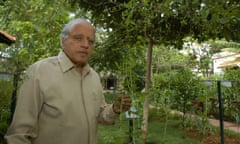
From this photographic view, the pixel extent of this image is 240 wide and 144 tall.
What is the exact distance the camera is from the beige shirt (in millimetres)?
1462

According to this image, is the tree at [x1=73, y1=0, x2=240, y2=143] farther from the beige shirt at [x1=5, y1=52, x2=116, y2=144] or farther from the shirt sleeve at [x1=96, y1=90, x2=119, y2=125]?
the beige shirt at [x1=5, y1=52, x2=116, y2=144]

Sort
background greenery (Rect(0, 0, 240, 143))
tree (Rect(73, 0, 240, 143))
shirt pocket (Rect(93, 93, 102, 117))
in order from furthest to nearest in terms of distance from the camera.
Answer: tree (Rect(73, 0, 240, 143)) < background greenery (Rect(0, 0, 240, 143)) < shirt pocket (Rect(93, 93, 102, 117))

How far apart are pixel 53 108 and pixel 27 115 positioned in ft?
0.49

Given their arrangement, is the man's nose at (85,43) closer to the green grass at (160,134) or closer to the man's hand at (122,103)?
the man's hand at (122,103)

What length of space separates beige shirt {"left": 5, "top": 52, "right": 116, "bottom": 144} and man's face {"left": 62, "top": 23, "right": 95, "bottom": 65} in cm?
6

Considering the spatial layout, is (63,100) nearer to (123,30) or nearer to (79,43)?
(79,43)

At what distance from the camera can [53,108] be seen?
4.91ft

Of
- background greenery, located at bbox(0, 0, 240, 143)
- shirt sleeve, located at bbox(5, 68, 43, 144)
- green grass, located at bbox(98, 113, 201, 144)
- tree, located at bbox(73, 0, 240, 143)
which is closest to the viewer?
shirt sleeve, located at bbox(5, 68, 43, 144)

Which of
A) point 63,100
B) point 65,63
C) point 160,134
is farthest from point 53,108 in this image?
point 160,134

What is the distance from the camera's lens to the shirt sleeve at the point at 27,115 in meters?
1.44

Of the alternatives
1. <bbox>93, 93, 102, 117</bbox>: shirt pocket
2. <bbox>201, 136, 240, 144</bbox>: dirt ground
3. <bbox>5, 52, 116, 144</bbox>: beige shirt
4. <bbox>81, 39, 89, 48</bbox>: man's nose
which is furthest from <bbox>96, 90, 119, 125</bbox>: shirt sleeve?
<bbox>201, 136, 240, 144</bbox>: dirt ground

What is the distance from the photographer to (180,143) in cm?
511

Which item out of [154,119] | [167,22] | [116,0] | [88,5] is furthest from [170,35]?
[154,119]

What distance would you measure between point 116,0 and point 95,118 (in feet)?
9.20
